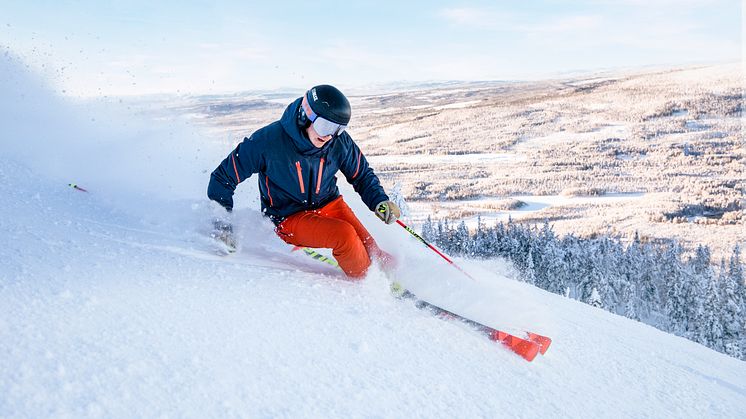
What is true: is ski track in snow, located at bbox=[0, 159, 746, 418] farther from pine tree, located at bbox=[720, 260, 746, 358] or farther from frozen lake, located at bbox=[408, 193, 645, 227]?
frozen lake, located at bbox=[408, 193, 645, 227]

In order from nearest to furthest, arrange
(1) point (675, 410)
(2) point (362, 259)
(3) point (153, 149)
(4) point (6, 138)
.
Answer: (1) point (675, 410)
(2) point (362, 259)
(4) point (6, 138)
(3) point (153, 149)

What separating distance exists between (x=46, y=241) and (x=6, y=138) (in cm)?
475

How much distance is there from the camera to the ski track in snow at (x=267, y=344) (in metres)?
1.87

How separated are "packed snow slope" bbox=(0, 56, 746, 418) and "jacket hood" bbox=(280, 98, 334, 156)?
97 centimetres

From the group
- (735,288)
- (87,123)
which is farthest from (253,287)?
(735,288)

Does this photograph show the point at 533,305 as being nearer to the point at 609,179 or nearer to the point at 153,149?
the point at 153,149

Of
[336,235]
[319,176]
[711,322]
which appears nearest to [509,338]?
[336,235]

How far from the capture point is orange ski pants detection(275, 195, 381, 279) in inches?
148

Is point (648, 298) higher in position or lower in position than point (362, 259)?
lower

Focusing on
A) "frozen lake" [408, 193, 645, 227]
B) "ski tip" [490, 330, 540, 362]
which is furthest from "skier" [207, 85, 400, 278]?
"frozen lake" [408, 193, 645, 227]

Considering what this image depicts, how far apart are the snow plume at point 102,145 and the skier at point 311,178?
5.54 feet

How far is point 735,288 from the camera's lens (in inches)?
1748

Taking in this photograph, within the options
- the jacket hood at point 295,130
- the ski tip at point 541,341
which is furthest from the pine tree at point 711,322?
the jacket hood at point 295,130

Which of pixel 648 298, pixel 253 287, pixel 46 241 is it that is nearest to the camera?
pixel 253 287
